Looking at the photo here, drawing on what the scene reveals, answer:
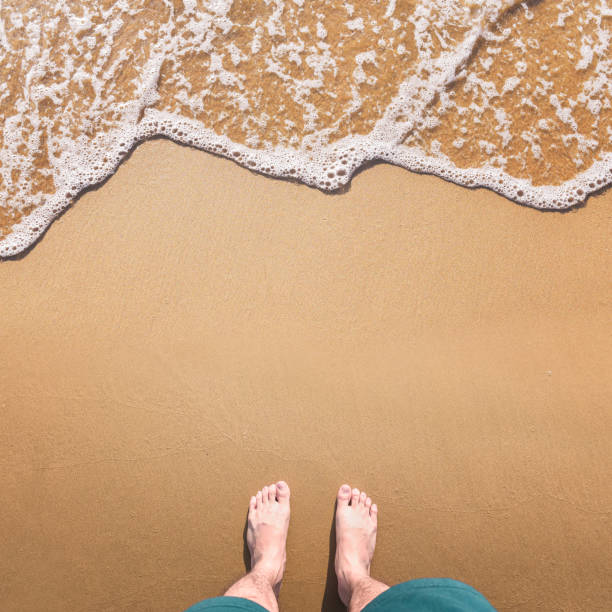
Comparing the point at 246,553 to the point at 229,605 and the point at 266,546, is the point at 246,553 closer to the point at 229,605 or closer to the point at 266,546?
the point at 266,546

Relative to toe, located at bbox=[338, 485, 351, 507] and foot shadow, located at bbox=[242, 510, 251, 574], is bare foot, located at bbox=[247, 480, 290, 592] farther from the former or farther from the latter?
toe, located at bbox=[338, 485, 351, 507]

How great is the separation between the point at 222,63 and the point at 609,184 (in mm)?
2058

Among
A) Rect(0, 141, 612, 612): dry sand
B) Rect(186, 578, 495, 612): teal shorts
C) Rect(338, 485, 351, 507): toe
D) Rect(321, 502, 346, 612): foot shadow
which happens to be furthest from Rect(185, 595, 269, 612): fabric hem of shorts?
Rect(338, 485, 351, 507): toe

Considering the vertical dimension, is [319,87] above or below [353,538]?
above

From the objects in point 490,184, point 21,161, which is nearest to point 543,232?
point 490,184

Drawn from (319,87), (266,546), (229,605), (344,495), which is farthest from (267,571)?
(319,87)

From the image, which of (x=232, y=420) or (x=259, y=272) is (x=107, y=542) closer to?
(x=232, y=420)

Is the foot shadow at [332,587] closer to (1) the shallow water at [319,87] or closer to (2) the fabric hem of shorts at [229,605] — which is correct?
(2) the fabric hem of shorts at [229,605]

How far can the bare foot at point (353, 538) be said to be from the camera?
76.7 inches

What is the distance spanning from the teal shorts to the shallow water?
5.86 feet

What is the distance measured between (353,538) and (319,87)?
7.15 ft

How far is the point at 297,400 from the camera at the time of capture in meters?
2.06

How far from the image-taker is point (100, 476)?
2.05 meters

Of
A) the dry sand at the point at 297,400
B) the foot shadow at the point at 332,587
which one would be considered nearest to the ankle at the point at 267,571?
the dry sand at the point at 297,400
